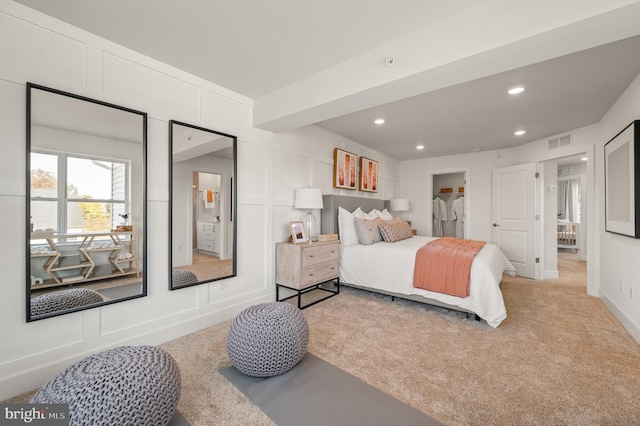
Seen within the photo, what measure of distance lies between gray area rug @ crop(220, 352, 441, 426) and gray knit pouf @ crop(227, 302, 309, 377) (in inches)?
3.4

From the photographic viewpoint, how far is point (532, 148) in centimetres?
481

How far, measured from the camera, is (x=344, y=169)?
4.61 meters

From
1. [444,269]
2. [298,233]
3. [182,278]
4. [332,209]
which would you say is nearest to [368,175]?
[332,209]

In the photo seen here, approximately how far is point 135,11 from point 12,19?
751mm

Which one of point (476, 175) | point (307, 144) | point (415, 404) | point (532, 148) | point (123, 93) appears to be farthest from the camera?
point (476, 175)

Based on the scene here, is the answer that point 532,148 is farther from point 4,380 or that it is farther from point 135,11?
point 4,380

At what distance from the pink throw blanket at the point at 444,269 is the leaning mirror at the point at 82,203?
2.82 metres

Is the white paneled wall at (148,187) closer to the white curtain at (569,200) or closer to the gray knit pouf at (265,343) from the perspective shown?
the gray knit pouf at (265,343)

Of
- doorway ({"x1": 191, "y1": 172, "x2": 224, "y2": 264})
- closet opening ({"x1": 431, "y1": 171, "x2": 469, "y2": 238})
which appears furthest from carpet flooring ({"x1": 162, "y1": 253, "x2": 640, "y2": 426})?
closet opening ({"x1": 431, "y1": 171, "x2": 469, "y2": 238})

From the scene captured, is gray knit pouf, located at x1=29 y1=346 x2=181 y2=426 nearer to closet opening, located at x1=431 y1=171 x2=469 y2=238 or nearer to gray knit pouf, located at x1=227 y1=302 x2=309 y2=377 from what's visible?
gray knit pouf, located at x1=227 y1=302 x2=309 y2=377

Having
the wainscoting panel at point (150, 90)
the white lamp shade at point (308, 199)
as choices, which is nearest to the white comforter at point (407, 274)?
Answer: the white lamp shade at point (308, 199)

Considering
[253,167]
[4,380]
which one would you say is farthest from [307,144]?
[4,380]

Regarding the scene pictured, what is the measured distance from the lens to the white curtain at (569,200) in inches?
297

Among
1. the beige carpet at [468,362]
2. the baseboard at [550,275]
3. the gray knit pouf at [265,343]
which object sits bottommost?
the beige carpet at [468,362]
